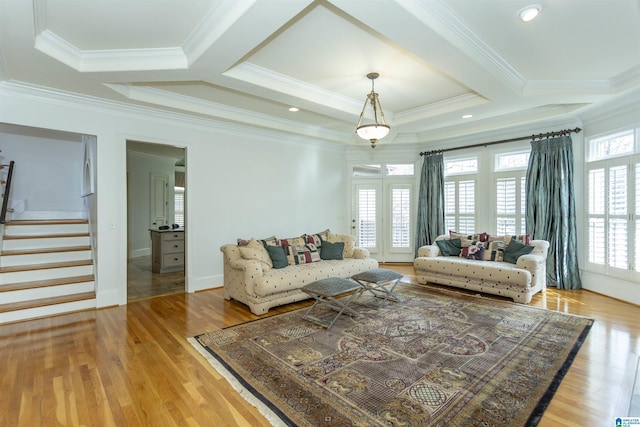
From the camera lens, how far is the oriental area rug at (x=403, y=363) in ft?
6.70

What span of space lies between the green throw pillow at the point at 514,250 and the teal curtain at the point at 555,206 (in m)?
0.67

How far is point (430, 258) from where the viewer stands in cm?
537

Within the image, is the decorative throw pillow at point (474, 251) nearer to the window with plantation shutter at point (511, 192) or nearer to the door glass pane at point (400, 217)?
the window with plantation shutter at point (511, 192)

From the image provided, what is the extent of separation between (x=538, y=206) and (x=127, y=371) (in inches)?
242

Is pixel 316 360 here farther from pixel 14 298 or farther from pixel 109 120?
pixel 109 120

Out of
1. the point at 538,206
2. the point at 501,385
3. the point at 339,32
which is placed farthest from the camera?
the point at 538,206

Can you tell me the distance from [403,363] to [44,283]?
457cm

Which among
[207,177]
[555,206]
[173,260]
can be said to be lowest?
[173,260]

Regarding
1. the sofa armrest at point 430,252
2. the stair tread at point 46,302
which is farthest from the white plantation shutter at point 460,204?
the stair tread at point 46,302

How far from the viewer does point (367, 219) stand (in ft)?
24.5

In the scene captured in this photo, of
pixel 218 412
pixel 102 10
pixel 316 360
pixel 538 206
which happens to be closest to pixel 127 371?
pixel 218 412

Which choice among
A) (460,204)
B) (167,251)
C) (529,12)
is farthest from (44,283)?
(460,204)

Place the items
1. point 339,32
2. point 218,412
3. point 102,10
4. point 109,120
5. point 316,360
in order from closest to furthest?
point 218,412 → point 102,10 → point 316,360 → point 339,32 → point 109,120

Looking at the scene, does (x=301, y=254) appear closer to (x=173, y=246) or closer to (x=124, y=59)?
(x=173, y=246)
